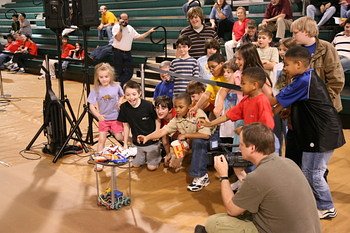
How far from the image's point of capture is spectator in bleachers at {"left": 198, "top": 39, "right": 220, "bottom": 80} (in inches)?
196

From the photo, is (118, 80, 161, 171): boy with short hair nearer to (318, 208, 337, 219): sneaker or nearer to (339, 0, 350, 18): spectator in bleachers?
(318, 208, 337, 219): sneaker

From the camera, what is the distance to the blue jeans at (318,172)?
133 inches

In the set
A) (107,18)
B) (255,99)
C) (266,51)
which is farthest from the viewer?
(107,18)

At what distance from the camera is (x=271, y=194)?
237 cm

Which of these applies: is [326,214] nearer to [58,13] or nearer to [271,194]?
[271,194]

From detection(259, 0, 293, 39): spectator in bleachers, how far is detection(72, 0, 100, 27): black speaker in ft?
11.3

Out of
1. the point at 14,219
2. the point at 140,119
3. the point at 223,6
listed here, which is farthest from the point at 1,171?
the point at 223,6

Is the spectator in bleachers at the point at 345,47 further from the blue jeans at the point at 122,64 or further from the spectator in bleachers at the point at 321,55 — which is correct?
the blue jeans at the point at 122,64

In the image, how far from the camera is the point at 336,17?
23.8 ft

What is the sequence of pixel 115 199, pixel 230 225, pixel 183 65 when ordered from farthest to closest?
1. pixel 183 65
2. pixel 115 199
3. pixel 230 225

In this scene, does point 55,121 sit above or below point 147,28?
below

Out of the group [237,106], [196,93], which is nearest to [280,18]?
[196,93]

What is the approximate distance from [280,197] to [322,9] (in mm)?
5939

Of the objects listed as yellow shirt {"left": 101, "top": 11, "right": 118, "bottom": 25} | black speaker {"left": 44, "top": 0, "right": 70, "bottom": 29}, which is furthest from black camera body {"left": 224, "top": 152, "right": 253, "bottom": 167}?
yellow shirt {"left": 101, "top": 11, "right": 118, "bottom": 25}
